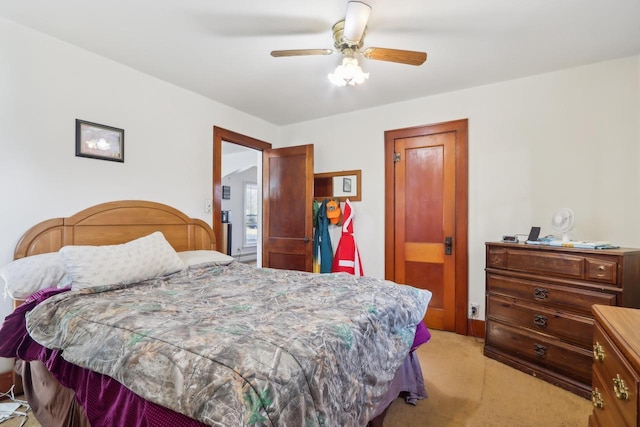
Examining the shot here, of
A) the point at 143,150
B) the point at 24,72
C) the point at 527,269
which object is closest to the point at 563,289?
the point at 527,269

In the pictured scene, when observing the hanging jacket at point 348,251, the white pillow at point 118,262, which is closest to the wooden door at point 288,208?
the hanging jacket at point 348,251

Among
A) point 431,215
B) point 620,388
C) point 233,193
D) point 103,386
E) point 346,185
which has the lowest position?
point 103,386

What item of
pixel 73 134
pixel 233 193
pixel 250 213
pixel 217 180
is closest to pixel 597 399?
pixel 217 180

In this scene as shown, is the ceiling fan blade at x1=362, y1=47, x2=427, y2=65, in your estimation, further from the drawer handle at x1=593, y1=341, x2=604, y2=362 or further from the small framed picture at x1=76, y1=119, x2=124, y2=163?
the small framed picture at x1=76, y1=119, x2=124, y2=163

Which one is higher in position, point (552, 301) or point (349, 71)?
point (349, 71)

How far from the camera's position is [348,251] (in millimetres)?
3539

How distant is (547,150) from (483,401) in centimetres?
209

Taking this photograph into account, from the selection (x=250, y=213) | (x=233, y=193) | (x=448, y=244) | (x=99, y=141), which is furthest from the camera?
(x=250, y=213)

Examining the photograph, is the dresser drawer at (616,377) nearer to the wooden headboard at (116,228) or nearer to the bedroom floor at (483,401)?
the bedroom floor at (483,401)

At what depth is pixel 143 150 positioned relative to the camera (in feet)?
8.64

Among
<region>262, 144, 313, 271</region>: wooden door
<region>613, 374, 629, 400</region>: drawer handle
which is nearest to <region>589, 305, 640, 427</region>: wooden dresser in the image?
<region>613, 374, 629, 400</region>: drawer handle

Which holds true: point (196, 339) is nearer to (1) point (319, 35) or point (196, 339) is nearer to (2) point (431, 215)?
(1) point (319, 35)

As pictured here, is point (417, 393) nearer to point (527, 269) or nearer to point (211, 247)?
point (527, 269)

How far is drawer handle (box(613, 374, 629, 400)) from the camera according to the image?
2.89 feet
